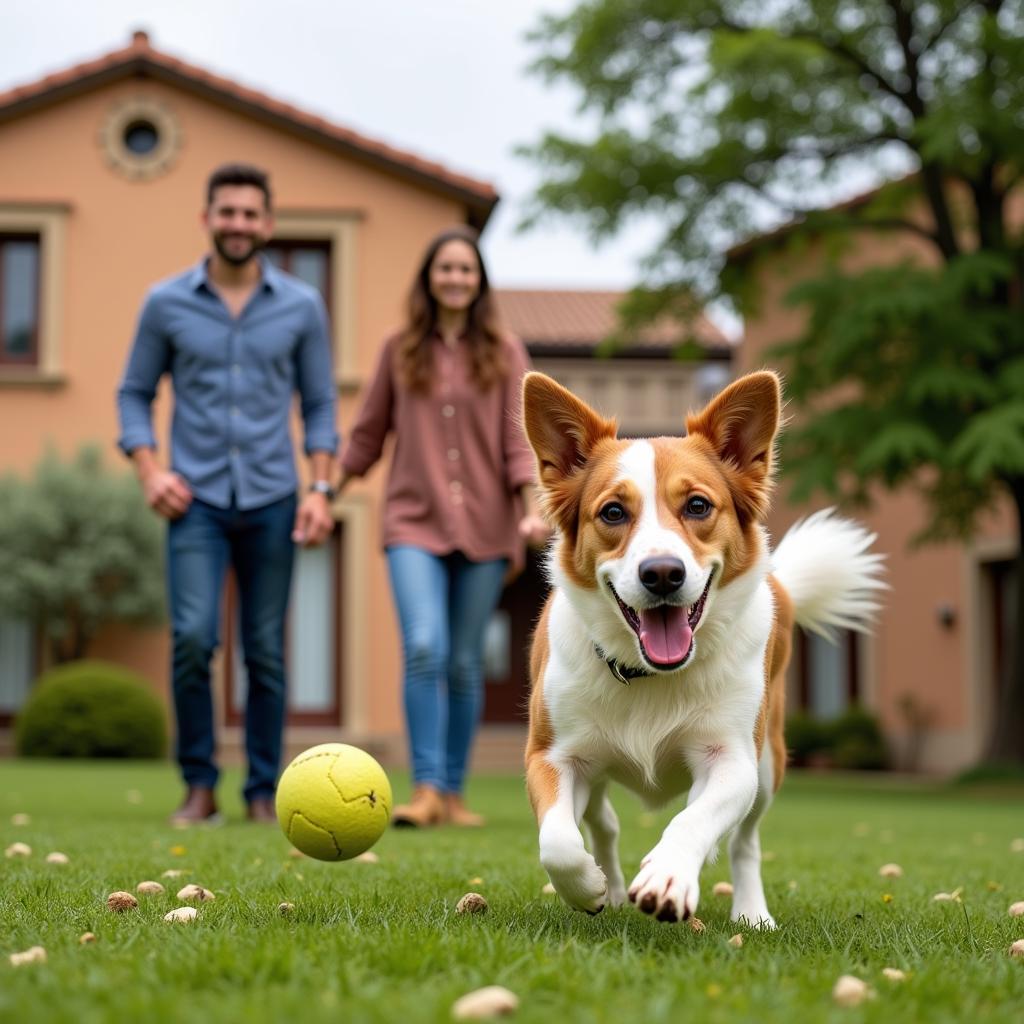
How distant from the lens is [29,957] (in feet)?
9.10

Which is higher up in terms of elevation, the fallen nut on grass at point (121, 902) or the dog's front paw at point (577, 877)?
the dog's front paw at point (577, 877)

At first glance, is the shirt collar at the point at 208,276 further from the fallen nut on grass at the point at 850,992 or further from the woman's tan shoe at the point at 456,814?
the fallen nut on grass at the point at 850,992

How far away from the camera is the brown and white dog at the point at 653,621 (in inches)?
137

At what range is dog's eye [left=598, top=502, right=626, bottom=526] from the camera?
11.8 feet

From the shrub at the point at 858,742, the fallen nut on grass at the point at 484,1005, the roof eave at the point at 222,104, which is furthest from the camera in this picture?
the shrub at the point at 858,742

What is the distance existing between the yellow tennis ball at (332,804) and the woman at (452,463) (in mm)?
2641

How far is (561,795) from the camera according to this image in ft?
12.0

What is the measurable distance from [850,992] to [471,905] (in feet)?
4.57

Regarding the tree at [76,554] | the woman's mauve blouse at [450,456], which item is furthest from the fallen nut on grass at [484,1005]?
the tree at [76,554]

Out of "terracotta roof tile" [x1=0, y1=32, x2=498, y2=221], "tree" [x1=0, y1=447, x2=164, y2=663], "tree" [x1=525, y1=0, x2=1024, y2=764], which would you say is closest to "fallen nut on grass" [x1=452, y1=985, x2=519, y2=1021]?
"tree" [x1=525, y1=0, x2=1024, y2=764]

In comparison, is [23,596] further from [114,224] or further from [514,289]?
[514,289]

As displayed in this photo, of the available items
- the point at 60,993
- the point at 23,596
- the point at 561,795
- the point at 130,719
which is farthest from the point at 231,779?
the point at 60,993

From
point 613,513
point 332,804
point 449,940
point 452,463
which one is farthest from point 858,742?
point 449,940

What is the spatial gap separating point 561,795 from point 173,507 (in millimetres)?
3558
